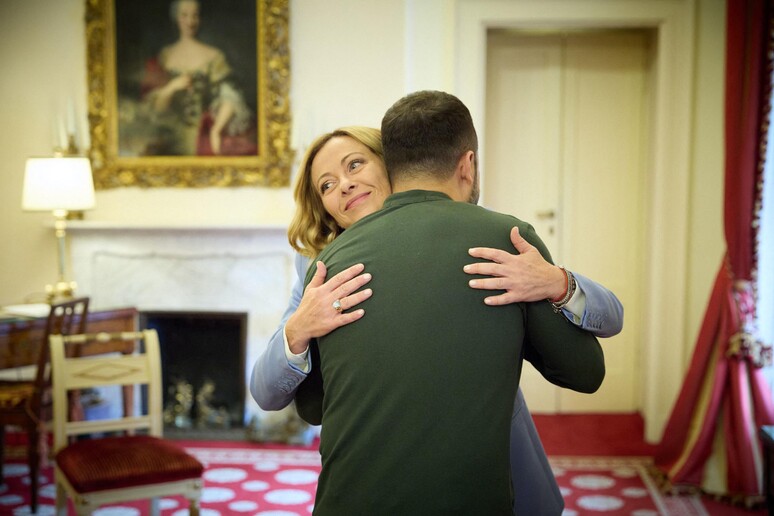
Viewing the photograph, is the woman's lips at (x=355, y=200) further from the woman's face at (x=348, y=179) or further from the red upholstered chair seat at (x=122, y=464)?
the red upholstered chair seat at (x=122, y=464)

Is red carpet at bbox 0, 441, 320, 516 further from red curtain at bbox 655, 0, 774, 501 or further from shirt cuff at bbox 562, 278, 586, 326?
shirt cuff at bbox 562, 278, 586, 326

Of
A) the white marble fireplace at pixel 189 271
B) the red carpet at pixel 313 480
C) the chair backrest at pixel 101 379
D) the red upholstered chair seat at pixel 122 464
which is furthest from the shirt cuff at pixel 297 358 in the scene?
the white marble fireplace at pixel 189 271

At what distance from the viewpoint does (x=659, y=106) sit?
4699 mm

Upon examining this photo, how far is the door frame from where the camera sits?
15.2 ft

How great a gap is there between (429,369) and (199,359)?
13.7ft

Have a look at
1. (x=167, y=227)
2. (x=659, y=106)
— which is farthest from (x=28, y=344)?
(x=659, y=106)

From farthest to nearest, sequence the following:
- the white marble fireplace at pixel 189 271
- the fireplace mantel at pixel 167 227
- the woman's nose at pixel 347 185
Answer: the white marble fireplace at pixel 189 271 → the fireplace mantel at pixel 167 227 → the woman's nose at pixel 347 185

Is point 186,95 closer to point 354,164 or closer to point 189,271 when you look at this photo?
point 189,271

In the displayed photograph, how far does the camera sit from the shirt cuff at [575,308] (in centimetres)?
140

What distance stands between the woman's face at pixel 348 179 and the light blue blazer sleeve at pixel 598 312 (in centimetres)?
68

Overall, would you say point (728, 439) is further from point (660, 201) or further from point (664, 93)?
point (664, 93)

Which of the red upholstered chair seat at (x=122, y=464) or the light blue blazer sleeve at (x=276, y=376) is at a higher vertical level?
the light blue blazer sleeve at (x=276, y=376)

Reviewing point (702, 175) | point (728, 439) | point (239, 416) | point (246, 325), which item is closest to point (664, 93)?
point (702, 175)

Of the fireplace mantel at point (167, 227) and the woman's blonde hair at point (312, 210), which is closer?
the woman's blonde hair at point (312, 210)
